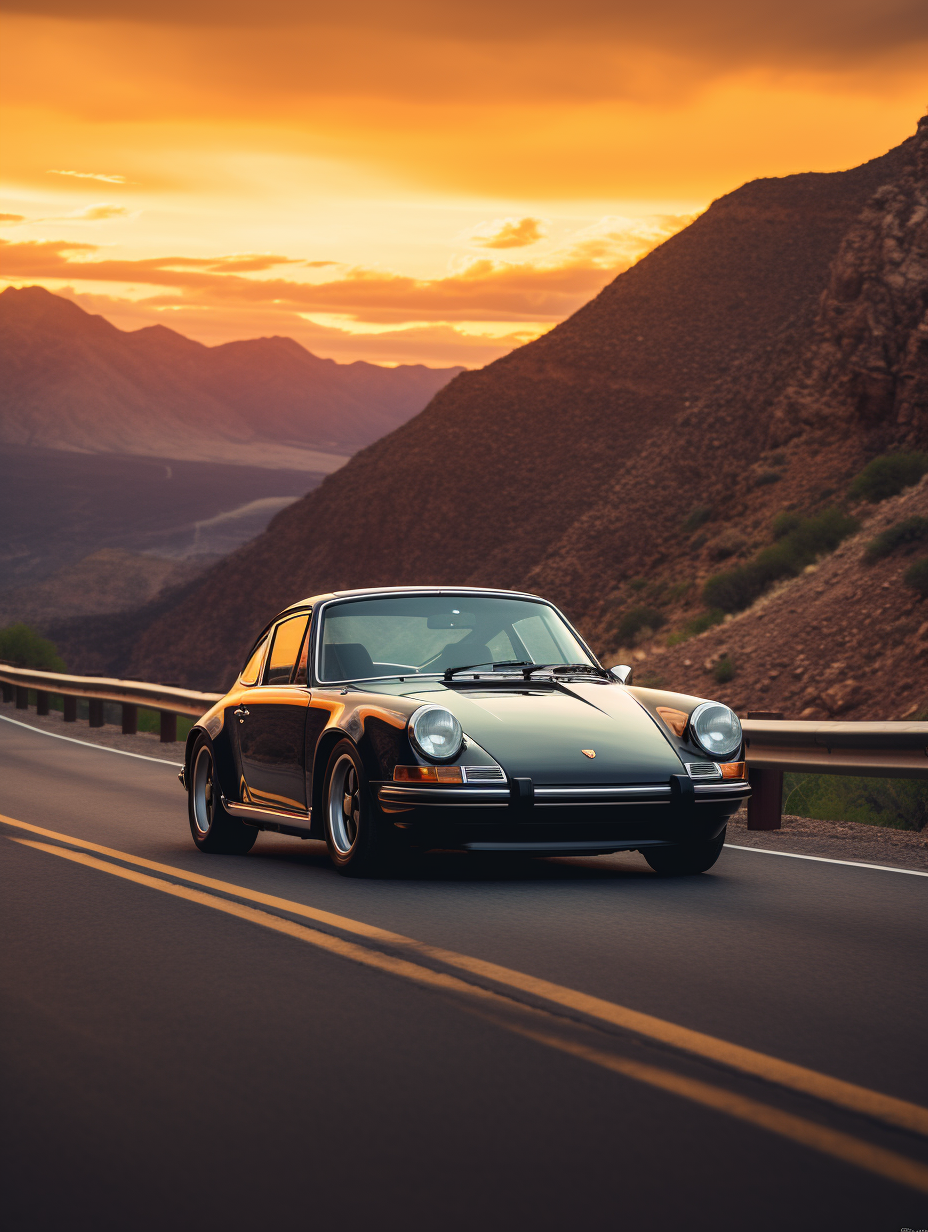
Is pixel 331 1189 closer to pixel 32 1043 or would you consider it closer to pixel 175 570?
pixel 32 1043

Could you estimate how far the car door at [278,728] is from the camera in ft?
30.2

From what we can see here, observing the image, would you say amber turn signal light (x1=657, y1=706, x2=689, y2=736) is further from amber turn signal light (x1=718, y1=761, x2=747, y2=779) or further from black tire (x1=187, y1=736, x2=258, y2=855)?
black tire (x1=187, y1=736, x2=258, y2=855)

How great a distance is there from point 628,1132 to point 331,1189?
2.82 feet

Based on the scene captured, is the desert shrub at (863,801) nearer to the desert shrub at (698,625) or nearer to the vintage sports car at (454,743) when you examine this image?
the vintage sports car at (454,743)

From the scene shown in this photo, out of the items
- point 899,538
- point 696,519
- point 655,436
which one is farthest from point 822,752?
point 655,436

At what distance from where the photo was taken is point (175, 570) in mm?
137375

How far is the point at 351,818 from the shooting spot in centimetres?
Answer: 862

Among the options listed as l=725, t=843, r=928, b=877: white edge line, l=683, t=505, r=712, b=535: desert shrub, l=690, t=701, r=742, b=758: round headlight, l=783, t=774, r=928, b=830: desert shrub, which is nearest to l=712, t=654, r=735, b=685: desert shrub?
l=783, t=774, r=928, b=830: desert shrub

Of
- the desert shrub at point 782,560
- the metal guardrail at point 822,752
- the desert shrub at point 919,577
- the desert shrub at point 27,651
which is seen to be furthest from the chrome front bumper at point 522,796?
the desert shrub at point 27,651

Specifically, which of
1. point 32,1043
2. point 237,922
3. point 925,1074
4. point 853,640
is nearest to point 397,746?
point 237,922

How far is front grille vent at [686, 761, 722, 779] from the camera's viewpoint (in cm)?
837

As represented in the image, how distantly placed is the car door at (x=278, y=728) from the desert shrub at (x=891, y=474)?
32.3 metres

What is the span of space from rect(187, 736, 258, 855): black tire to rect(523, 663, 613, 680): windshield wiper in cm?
217

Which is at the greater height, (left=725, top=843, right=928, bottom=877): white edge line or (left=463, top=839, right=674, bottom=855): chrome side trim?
(left=463, top=839, right=674, bottom=855): chrome side trim
